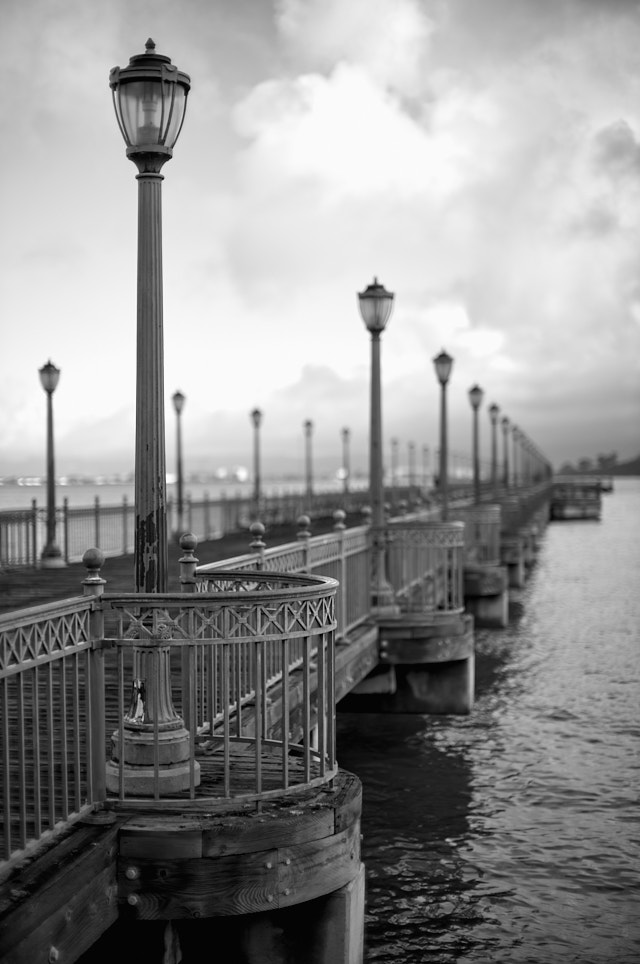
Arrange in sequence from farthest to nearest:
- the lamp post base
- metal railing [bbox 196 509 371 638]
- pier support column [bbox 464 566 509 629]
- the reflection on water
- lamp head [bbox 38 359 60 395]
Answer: lamp head [bbox 38 359 60 395] < pier support column [bbox 464 566 509 629] < metal railing [bbox 196 509 371 638] < the reflection on water < the lamp post base

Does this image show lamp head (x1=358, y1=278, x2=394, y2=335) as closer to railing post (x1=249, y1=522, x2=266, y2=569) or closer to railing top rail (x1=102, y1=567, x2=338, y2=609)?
railing post (x1=249, y1=522, x2=266, y2=569)

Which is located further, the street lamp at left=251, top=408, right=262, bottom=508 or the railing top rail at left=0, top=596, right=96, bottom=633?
the street lamp at left=251, top=408, right=262, bottom=508

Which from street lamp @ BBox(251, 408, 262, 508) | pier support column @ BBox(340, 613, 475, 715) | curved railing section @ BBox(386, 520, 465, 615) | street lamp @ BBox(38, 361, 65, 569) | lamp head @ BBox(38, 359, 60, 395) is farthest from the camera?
street lamp @ BBox(251, 408, 262, 508)

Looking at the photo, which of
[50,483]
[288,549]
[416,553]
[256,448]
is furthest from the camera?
[256,448]

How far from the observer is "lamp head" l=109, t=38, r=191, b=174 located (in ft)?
23.4

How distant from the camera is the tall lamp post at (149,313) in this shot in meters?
7.01

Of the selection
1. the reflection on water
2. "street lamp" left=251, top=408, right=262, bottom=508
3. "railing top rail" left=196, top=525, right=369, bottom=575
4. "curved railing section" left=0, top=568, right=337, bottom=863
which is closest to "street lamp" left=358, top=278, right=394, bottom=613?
"railing top rail" left=196, top=525, right=369, bottom=575

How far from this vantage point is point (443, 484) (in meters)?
28.5

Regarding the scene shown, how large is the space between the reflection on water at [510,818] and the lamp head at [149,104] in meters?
6.02

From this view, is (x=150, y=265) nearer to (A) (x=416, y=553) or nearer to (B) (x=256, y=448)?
(A) (x=416, y=553)

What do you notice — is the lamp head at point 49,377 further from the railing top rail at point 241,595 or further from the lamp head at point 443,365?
the railing top rail at point 241,595

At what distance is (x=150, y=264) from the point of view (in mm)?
7242

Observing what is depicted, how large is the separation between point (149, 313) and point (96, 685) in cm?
231

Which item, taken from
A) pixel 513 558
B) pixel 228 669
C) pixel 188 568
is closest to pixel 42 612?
pixel 228 669
